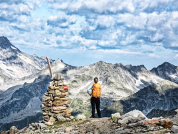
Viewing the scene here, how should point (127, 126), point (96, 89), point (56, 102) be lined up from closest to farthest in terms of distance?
1. point (127, 126)
2. point (96, 89)
3. point (56, 102)

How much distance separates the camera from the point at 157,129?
11.7 m

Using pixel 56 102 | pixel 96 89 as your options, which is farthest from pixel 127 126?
pixel 56 102

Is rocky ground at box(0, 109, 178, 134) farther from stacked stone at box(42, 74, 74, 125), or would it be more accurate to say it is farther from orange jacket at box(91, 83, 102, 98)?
orange jacket at box(91, 83, 102, 98)

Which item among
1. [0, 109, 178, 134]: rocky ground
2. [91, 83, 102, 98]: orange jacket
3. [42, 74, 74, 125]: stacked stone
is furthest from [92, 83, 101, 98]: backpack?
[42, 74, 74, 125]: stacked stone

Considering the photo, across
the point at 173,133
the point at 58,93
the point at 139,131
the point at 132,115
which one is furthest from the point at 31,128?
the point at 173,133

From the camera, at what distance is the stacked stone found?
22359mm

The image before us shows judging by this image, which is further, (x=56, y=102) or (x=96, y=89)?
(x=56, y=102)

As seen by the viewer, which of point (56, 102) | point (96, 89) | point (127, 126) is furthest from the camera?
point (56, 102)

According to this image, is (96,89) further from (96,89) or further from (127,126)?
(127,126)

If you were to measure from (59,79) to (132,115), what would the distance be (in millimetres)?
10845

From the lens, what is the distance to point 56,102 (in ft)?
75.2

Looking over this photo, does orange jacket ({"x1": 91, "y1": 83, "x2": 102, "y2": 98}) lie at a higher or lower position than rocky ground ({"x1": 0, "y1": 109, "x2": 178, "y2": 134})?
higher

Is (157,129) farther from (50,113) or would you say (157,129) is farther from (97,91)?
(50,113)

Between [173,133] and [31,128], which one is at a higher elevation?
[173,133]
